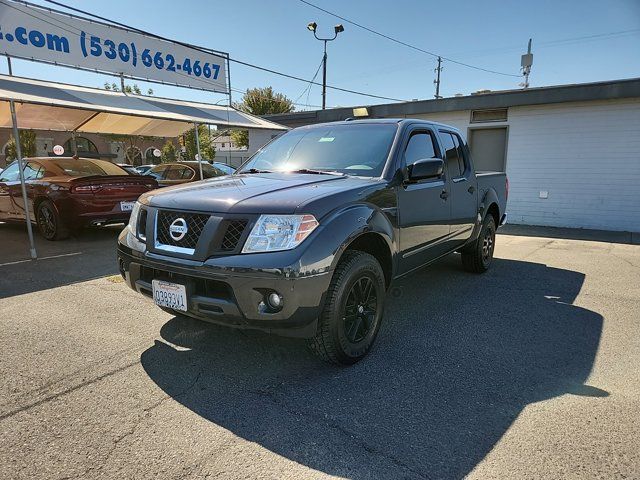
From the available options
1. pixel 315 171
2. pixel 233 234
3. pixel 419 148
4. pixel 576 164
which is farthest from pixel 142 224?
pixel 576 164

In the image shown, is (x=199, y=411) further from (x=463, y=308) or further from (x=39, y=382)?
(x=463, y=308)

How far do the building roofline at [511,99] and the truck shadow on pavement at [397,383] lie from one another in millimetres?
7184

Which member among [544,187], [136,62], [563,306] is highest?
[136,62]

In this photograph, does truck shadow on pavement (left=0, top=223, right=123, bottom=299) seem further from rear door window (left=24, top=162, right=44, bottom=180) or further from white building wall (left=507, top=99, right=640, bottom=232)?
white building wall (left=507, top=99, right=640, bottom=232)

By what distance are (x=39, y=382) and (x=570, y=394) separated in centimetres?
345

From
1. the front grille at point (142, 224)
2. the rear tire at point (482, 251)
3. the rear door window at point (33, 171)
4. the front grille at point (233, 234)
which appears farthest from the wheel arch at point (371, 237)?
the rear door window at point (33, 171)

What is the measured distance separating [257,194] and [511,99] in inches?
383

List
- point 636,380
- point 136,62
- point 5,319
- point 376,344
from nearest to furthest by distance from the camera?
point 636,380, point 376,344, point 5,319, point 136,62

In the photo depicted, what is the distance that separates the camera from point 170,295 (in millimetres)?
2705

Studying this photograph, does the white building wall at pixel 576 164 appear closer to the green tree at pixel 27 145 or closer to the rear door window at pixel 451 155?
the rear door window at pixel 451 155

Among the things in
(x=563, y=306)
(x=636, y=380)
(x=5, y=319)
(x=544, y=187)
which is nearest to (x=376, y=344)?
→ (x=636, y=380)

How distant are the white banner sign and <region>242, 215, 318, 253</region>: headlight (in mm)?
9091

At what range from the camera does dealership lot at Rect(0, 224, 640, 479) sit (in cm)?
207

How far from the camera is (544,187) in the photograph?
34.4ft
